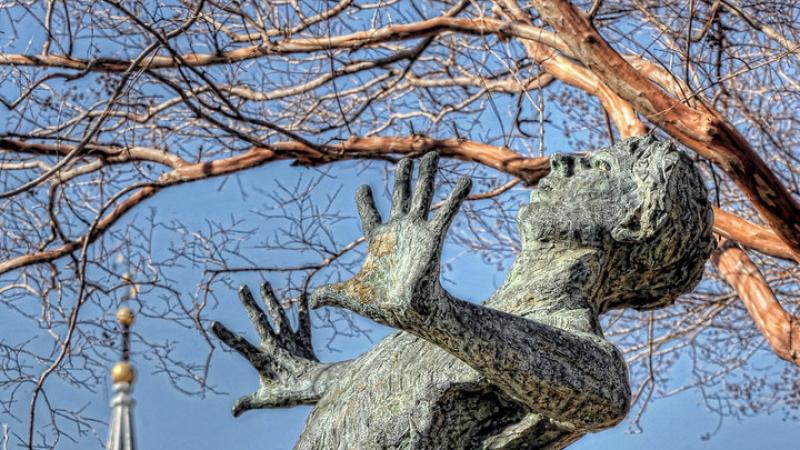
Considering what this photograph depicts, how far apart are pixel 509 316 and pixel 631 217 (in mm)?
706

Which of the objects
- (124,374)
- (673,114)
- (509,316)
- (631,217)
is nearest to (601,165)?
(631,217)

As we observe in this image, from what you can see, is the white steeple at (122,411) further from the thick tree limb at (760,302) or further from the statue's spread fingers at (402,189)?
the statue's spread fingers at (402,189)

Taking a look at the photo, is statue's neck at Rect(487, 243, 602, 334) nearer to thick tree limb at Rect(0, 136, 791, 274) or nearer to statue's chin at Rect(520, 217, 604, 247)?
statue's chin at Rect(520, 217, 604, 247)

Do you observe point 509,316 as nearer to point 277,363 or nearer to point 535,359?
point 535,359

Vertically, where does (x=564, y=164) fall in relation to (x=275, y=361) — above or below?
above

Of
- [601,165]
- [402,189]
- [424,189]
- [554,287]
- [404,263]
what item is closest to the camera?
[404,263]

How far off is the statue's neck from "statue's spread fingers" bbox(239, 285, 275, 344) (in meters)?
0.76

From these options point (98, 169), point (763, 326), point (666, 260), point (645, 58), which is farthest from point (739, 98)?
point (666, 260)

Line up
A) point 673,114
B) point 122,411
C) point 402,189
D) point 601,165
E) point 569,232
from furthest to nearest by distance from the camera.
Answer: point 122,411, point 673,114, point 601,165, point 569,232, point 402,189

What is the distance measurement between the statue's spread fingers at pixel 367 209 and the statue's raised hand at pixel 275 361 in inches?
28.0

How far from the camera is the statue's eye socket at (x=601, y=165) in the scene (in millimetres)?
4113

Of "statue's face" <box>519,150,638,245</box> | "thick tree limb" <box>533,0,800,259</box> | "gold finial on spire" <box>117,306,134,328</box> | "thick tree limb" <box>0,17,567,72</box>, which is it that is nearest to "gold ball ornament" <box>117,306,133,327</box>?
"gold finial on spire" <box>117,306,134,328</box>

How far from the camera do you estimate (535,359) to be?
3.39 metres

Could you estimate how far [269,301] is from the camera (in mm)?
4289
